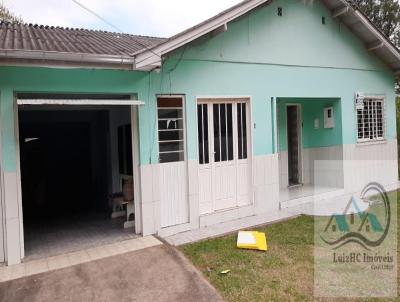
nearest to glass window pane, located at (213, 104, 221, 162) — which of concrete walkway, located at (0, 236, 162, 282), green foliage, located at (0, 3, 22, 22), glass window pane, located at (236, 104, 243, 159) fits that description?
glass window pane, located at (236, 104, 243, 159)

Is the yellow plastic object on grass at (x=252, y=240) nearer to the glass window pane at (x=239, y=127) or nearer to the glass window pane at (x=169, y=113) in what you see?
the glass window pane at (x=239, y=127)

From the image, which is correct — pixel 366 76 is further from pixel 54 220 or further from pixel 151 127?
pixel 54 220

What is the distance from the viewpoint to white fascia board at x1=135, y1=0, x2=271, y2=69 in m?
7.88

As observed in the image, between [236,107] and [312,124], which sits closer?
[236,107]

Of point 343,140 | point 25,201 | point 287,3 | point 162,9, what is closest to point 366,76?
point 343,140

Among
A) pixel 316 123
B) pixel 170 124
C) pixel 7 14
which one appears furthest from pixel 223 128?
pixel 7 14

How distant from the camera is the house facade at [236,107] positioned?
24.9 feet

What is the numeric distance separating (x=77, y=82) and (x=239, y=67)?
4824 mm

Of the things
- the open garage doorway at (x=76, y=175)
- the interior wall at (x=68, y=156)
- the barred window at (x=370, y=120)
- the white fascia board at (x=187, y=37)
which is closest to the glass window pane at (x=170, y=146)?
the open garage doorway at (x=76, y=175)

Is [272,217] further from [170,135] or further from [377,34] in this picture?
[377,34]

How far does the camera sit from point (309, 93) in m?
12.2

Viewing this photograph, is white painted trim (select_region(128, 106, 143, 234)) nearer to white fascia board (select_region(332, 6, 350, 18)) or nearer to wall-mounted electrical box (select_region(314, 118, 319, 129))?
wall-mounted electrical box (select_region(314, 118, 319, 129))

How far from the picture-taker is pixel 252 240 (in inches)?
334

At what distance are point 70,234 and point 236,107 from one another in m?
6.01
